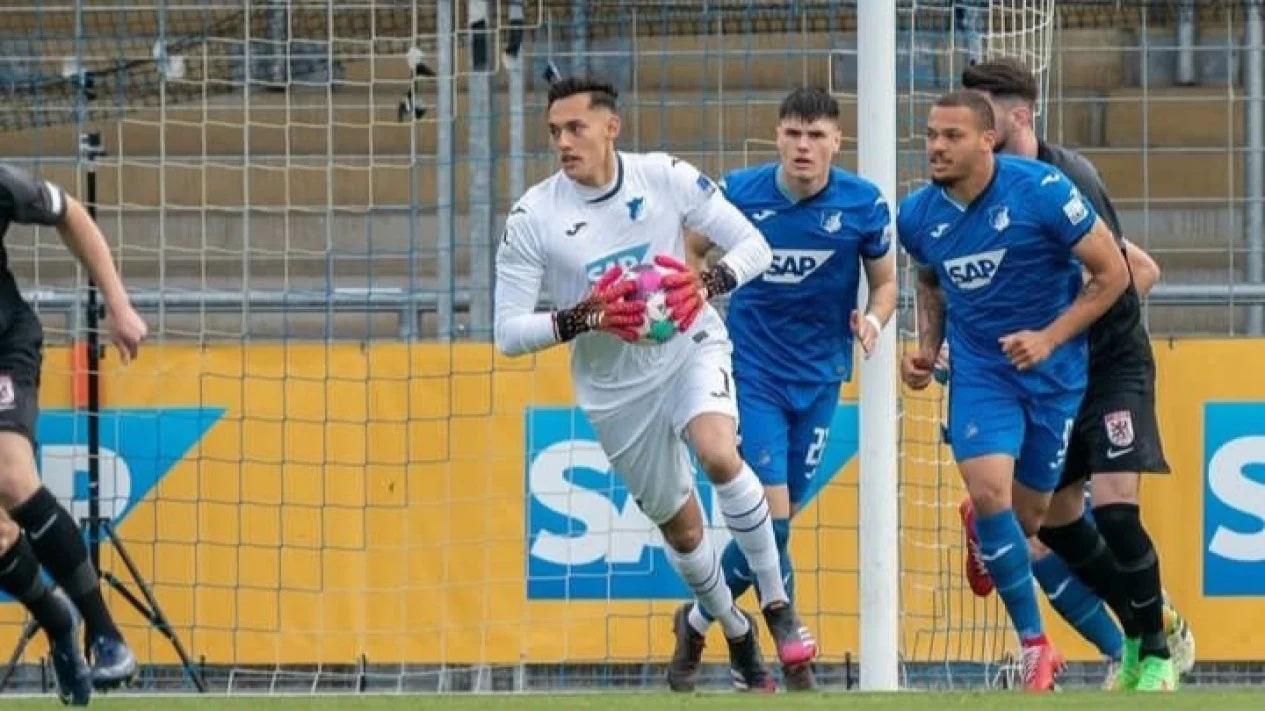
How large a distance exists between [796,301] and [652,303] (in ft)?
4.43

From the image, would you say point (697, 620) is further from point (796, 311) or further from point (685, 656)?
point (796, 311)

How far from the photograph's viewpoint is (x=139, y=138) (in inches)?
604

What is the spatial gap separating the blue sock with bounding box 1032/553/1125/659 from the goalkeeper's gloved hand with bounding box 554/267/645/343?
2.23 meters

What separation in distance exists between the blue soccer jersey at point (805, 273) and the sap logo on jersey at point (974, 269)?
2.03 feet

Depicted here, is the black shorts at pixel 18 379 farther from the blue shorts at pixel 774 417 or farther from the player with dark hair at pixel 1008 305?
the player with dark hair at pixel 1008 305

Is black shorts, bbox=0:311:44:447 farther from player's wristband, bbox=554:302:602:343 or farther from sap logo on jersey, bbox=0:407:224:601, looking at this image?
sap logo on jersey, bbox=0:407:224:601

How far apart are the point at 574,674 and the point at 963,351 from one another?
341cm

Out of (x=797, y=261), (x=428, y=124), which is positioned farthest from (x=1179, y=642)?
(x=428, y=124)

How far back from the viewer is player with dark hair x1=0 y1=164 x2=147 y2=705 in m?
8.16

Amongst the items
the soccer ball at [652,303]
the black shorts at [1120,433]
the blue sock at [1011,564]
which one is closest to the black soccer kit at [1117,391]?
the black shorts at [1120,433]

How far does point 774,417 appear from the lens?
34.1 feet

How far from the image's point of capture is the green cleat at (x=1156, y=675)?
32.1 feet

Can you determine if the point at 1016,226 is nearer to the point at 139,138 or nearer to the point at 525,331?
the point at 525,331

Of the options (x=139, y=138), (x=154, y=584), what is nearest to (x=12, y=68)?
(x=139, y=138)
